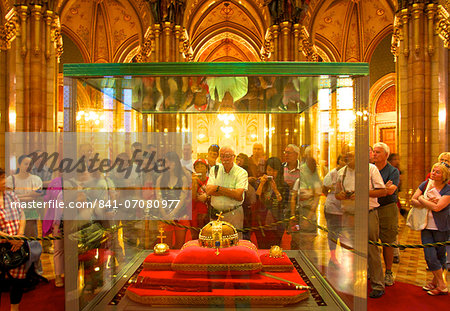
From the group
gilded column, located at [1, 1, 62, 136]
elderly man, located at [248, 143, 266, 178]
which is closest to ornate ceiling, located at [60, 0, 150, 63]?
gilded column, located at [1, 1, 62, 136]

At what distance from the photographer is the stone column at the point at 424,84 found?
10.4 meters

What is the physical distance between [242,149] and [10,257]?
3.20 m

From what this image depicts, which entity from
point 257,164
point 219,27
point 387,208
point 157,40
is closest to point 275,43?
point 157,40

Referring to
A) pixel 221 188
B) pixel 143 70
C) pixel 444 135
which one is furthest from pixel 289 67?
pixel 444 135

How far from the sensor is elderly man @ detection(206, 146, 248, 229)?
4.46 metres

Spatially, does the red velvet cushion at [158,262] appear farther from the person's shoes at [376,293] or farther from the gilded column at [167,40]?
the gilded column at [167,40]

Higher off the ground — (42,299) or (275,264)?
(275,264)

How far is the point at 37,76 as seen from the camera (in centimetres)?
1069

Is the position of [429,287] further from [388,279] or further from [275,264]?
[275,264]

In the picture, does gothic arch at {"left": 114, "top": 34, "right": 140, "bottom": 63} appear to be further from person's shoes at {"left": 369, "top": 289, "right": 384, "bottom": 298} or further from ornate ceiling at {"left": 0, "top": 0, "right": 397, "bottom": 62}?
person's shoes at {"left": 369, "top": 289, "right": 384, "bottom": 298}

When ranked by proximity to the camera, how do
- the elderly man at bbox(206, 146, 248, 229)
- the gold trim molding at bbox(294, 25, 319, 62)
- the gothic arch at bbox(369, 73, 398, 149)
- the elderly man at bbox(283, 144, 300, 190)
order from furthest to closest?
the gothic arch at bbox(369, 73, 398, 149) → the gold trim molding at bbox(294, 25, 319, 62) → the elderly man at bbox(283, 144, 300, 190) → the elderly man at bbox(206, 146, 248, 229)

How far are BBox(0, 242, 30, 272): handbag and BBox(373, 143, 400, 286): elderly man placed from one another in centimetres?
435

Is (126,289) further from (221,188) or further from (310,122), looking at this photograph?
(310,122)

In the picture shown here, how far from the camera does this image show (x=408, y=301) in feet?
13.9
